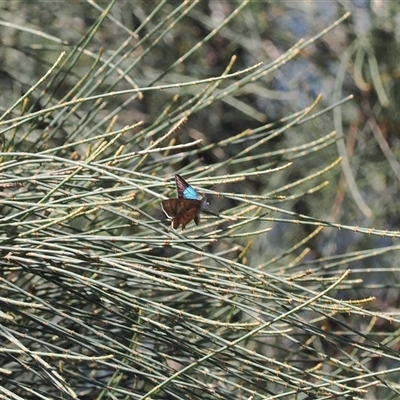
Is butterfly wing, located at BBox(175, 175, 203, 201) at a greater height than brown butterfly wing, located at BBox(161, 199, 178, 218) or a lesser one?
greater

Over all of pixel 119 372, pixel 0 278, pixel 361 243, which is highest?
pixel 0 278

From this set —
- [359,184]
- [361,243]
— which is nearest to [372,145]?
[359,184]

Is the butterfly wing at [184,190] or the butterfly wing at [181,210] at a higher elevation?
the butterfly wing at [184,190]

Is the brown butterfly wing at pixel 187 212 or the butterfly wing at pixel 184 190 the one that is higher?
the butterfly wing at pixel 184 190

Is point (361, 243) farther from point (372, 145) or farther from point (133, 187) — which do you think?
point (133, 187)
